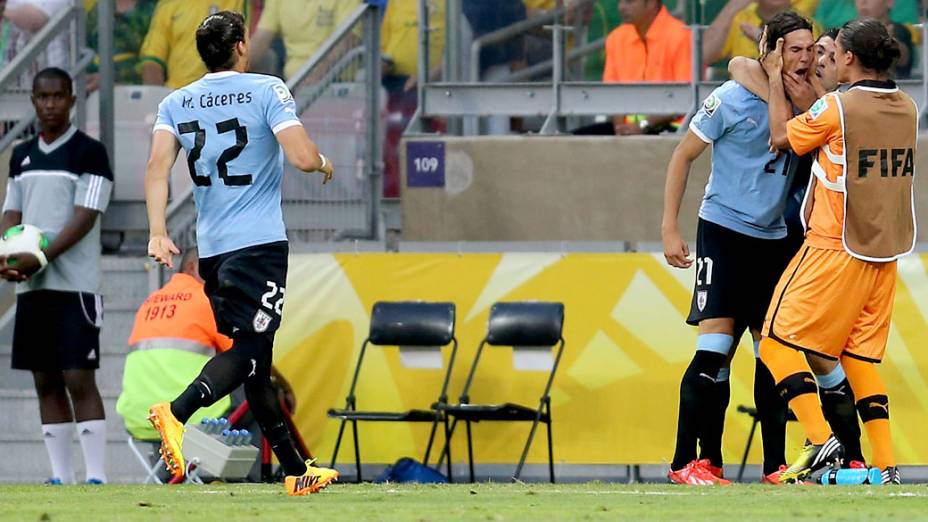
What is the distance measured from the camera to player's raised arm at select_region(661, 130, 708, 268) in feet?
28.9

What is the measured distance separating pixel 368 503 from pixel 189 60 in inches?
293

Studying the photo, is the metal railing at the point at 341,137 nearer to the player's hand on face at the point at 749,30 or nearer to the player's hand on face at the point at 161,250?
the player's hand on face at the point at 749,30

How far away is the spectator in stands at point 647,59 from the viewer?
12.9 meters

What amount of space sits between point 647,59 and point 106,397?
4.08 meters

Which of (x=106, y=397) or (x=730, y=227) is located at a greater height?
(x=730, y=227)

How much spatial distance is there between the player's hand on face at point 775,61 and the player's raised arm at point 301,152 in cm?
204

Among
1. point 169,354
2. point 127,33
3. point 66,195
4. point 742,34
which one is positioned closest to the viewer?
point 169,354

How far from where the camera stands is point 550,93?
43.4 ft

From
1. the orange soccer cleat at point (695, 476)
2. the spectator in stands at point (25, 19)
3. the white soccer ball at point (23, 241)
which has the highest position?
the spectator in stands at point (25, 19)

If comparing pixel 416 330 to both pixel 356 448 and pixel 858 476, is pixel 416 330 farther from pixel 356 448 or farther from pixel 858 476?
pixel 858 476

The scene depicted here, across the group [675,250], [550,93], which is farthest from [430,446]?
[675,250]

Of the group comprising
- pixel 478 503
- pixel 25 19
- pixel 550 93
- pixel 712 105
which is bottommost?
pixel 478 503

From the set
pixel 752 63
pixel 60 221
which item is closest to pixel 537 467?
pixel 60 221

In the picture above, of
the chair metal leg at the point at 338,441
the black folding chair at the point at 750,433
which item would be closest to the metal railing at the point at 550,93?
the black folding chair at the point at 750,433
